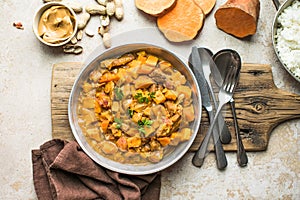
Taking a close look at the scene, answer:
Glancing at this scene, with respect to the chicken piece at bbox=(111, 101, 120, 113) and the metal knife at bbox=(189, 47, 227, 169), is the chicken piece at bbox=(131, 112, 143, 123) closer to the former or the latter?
the chicken piece at bbox=(111, 101, 120, 113)

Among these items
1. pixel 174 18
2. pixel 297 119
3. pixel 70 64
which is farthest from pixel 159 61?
pixel 297 119

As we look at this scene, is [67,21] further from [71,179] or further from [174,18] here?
[71,179]

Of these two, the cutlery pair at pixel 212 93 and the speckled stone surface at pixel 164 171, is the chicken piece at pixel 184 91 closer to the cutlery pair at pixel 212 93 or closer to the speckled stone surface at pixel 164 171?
the cutlery pair at pixel 212 93

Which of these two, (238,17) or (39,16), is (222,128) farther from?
(39,16)

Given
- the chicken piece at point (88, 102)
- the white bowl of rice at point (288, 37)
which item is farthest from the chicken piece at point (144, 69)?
the white bowl of rice at point (288, 37)

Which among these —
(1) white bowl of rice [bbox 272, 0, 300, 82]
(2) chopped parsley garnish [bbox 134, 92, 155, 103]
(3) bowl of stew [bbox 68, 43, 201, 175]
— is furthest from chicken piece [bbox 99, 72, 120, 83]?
(1) white bowl of rice [bbox 272, 0, 300, 82]

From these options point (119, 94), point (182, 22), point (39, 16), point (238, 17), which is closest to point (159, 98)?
point (119, 94)

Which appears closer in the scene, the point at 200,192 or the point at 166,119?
the point at 166,119

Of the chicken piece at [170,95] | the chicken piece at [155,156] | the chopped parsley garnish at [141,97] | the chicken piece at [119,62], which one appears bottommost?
the chicken piece at [155,156]
